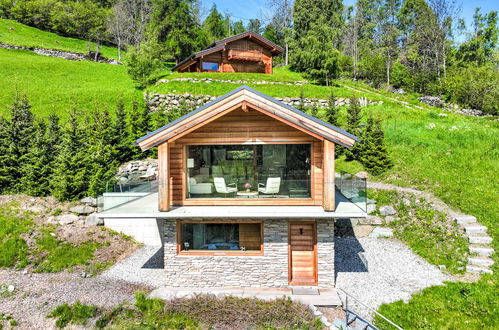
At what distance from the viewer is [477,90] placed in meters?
32.1

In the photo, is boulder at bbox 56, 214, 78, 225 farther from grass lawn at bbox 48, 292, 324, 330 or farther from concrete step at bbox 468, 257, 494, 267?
concrete step at bbox 468, 257, 494, 267

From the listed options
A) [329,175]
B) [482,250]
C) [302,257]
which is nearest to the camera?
[329,175]

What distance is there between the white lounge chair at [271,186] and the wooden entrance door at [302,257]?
4.49ft

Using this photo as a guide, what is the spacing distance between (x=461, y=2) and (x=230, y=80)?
3554 centimetres

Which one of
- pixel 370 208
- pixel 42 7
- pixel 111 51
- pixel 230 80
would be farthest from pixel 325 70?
pixel 42 7

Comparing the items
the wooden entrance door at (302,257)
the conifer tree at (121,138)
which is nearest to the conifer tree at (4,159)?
the conifer tree at (121,138)

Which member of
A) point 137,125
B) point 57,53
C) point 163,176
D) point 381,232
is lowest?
point 381,232

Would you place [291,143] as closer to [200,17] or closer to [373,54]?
[373,54]

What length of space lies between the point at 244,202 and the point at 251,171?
1.09 meters

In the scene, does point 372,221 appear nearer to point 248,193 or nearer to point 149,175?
point 248,193

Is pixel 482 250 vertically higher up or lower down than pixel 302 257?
lower down

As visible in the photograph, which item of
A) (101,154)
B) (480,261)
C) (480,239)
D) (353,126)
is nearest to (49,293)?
(101,154)

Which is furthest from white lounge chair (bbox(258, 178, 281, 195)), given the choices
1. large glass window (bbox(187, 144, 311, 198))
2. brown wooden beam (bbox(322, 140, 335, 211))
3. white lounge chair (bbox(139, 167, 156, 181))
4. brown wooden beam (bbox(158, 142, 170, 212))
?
white lounge chair (bbox(139, 167, 156, 181))

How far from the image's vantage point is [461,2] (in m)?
40.5
